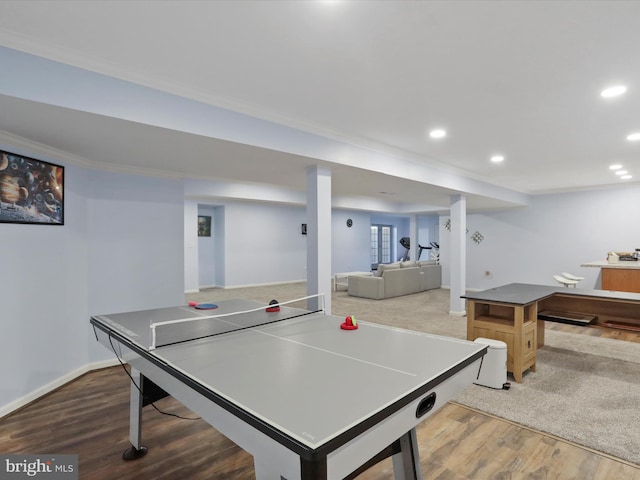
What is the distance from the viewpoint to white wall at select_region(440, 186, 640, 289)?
23.8ft

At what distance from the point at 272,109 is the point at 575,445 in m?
3.29

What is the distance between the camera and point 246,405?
1.05m

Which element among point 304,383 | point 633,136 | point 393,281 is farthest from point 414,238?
point 304,383

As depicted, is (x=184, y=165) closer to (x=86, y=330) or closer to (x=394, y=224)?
(x=86, y=330)

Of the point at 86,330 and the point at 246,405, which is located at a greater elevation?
the point at 246,405

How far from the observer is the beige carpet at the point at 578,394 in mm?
2342

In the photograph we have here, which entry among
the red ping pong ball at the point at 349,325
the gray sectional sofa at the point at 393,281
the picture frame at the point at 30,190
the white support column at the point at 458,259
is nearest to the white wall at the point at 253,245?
the gray sectional sofa at the point at 393,281

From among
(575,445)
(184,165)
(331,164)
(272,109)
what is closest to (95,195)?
(184,165)

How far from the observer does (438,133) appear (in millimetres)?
3711

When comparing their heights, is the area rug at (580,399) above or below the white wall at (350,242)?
below

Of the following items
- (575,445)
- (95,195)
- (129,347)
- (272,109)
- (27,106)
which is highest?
(272,109)

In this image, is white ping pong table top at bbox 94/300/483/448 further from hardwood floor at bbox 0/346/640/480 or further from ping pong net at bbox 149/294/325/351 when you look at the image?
hardwood floor at bbox 0/346/640/480

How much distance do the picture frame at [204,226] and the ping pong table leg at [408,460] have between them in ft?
27.2

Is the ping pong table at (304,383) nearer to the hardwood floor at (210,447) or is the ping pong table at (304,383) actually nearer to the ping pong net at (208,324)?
the ping pong net at (208,324)
